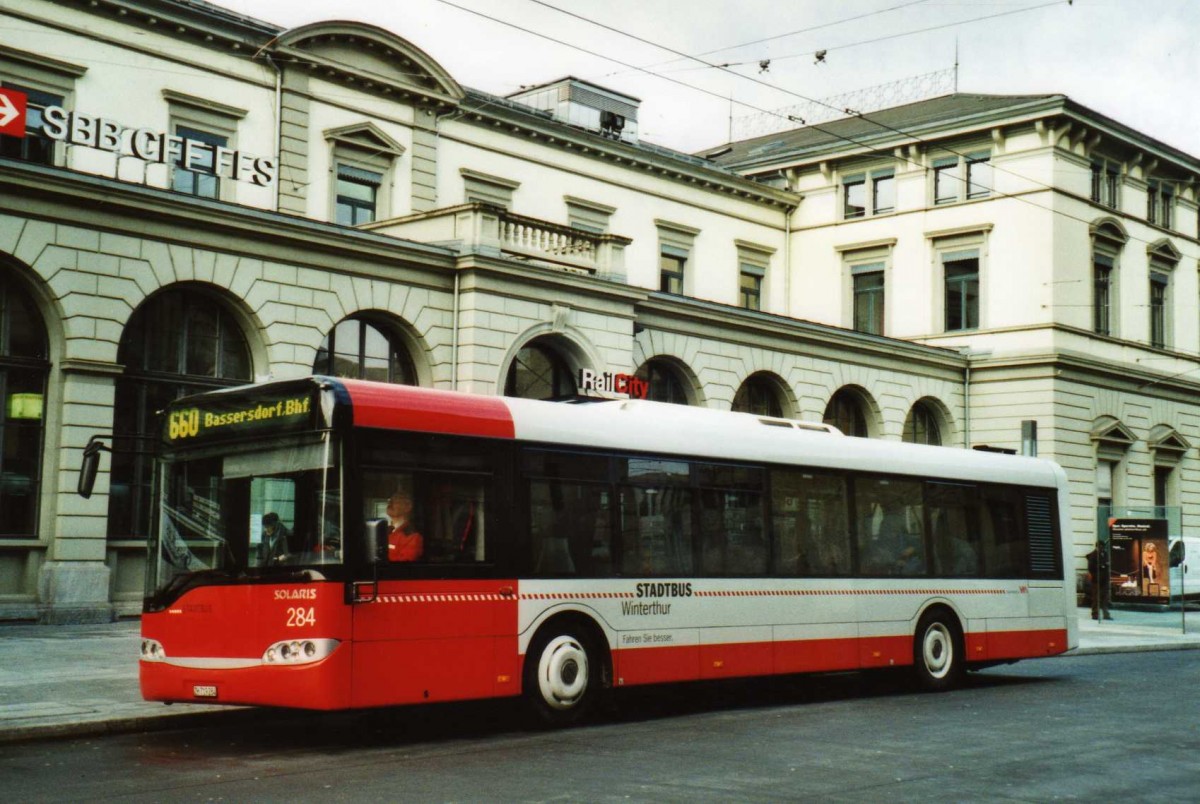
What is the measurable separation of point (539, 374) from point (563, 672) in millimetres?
15775

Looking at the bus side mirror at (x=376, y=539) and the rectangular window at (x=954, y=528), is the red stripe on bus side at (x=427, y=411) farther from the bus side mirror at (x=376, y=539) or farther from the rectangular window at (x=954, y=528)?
the rectangular window at (x=954, y=528)

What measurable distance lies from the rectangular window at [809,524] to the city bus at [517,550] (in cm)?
3

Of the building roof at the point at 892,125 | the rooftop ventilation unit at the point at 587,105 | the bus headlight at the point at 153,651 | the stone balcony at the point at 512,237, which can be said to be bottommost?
the bus headlight at the point at 153,651

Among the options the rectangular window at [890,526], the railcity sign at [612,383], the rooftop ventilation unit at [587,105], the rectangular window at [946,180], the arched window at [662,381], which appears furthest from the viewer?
the rectangular window at [946,180]

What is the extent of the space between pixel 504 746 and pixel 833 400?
27.8 metres

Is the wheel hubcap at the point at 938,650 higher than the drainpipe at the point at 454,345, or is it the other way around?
the drainpipe at the point at 454,345

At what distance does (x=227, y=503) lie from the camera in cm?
1136

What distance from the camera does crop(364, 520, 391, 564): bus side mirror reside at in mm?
10688

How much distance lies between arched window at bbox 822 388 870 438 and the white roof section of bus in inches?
771

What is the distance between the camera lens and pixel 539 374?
28.1m

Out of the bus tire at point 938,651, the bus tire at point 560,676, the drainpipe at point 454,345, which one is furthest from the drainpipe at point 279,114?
the bus tire at point 560,676

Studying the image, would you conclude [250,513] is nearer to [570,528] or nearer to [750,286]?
[570,528]

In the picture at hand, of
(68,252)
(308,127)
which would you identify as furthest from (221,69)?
(68,252)

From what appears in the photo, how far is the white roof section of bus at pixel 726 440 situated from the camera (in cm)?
1305
